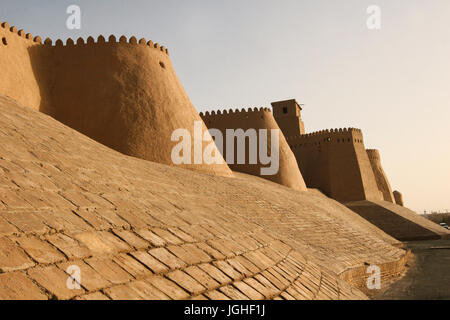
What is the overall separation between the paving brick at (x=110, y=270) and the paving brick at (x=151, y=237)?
61cm

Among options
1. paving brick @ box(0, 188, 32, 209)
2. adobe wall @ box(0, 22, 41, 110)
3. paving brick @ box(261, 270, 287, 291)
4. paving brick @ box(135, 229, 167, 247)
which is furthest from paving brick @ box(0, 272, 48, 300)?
adobe wall @ box(0, 22, 41, 110)

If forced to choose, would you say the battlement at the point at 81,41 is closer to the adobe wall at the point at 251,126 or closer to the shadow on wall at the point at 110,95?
the shadow on wall at the point at 110,95

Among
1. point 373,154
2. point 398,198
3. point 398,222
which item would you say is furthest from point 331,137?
point 398,198

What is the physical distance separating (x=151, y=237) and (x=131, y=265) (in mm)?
603

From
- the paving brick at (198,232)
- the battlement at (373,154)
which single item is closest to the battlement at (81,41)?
the paving brick at (198,232)

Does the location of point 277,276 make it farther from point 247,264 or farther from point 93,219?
point 93,219

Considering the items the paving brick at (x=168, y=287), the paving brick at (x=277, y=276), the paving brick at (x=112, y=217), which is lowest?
the paving brick at (x=277, y=276)

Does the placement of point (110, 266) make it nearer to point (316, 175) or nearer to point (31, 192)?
point (31, 192)

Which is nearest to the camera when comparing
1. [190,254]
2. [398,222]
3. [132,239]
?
[132,239]

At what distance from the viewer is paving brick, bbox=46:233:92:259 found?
2.36 meters

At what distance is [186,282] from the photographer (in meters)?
2.75

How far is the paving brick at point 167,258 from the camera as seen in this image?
290 cm
